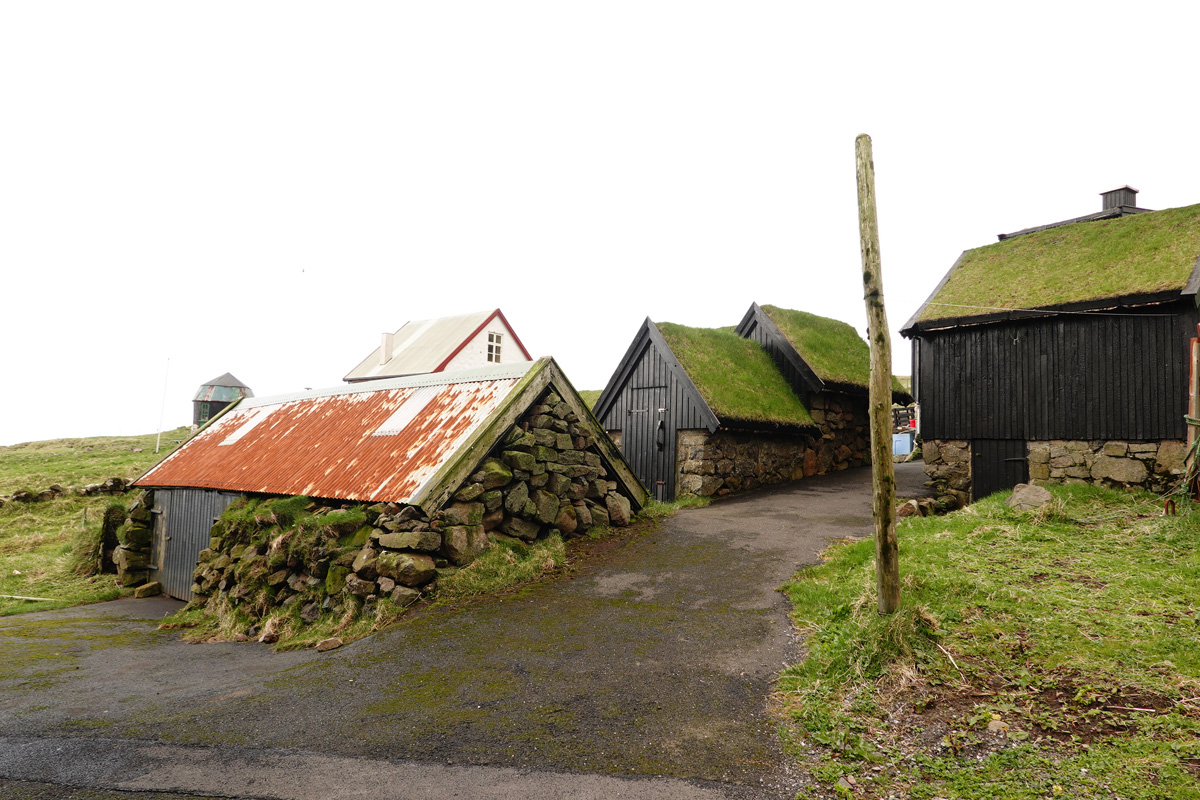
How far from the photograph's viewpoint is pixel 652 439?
18453 millimetres

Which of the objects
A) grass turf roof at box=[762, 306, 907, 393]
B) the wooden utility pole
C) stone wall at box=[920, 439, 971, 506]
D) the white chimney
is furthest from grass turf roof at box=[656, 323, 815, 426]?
the white chimney

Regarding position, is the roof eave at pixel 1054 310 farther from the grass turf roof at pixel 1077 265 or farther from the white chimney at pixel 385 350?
the white chimney at pixel 385 350

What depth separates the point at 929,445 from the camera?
1569 centimetres

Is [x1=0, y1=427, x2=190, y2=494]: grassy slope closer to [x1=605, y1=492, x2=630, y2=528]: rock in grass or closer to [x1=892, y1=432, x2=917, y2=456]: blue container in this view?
[x1=605, y1=492, x2=630, y2=528]: rock in grass

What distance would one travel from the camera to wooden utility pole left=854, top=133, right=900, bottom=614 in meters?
6.49

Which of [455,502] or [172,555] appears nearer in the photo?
[455,502]

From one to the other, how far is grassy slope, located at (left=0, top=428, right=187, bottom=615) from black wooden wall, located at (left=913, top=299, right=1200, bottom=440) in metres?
20.9

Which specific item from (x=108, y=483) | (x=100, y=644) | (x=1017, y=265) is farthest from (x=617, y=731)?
(x=108, y=483)

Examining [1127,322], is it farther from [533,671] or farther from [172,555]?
[172,555]

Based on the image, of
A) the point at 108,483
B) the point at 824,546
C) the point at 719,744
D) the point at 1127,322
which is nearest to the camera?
the point at 719,744

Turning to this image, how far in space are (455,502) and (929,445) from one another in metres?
12.0

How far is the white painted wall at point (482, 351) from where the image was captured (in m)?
37.2

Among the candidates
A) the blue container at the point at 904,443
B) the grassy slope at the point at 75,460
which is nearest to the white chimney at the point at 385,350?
the grassy slope at the point at 75,460

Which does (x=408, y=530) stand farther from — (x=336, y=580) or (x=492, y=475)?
(x=492, y=475)
